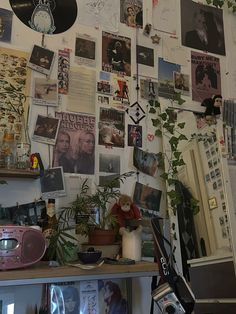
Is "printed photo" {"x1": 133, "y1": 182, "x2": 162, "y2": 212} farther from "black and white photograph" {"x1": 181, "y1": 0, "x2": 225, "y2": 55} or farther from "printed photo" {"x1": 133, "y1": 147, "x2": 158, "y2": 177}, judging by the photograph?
"black and white photograph" {"x1": 181, "y1": 0, "x2": 225, "y2": 55}

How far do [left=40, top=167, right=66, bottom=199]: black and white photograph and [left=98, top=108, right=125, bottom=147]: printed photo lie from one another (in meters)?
0.25

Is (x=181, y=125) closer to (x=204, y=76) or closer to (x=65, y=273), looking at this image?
(x=204, y=76)

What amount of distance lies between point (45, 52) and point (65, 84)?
0.16m

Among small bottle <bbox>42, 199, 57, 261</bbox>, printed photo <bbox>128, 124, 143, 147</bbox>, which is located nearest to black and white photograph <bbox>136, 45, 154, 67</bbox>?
printed photo <bbox>128, 124, 143, 147</bbox>

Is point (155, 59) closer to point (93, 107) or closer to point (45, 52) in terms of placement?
point (93, 107)

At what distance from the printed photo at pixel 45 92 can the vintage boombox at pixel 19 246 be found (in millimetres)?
597

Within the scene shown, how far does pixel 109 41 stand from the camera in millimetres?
1692

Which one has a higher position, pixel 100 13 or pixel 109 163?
pixel 100 13

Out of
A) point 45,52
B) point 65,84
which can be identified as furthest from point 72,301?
point 45,52

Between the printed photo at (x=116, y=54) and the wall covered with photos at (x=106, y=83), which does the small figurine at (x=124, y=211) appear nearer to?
the wall covered with photos at (x=106, y=83)

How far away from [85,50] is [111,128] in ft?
1.24

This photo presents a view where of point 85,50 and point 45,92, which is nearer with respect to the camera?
point 45,92

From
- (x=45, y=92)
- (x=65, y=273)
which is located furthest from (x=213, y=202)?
(x=45, y=92)

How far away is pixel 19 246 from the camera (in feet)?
3.48
